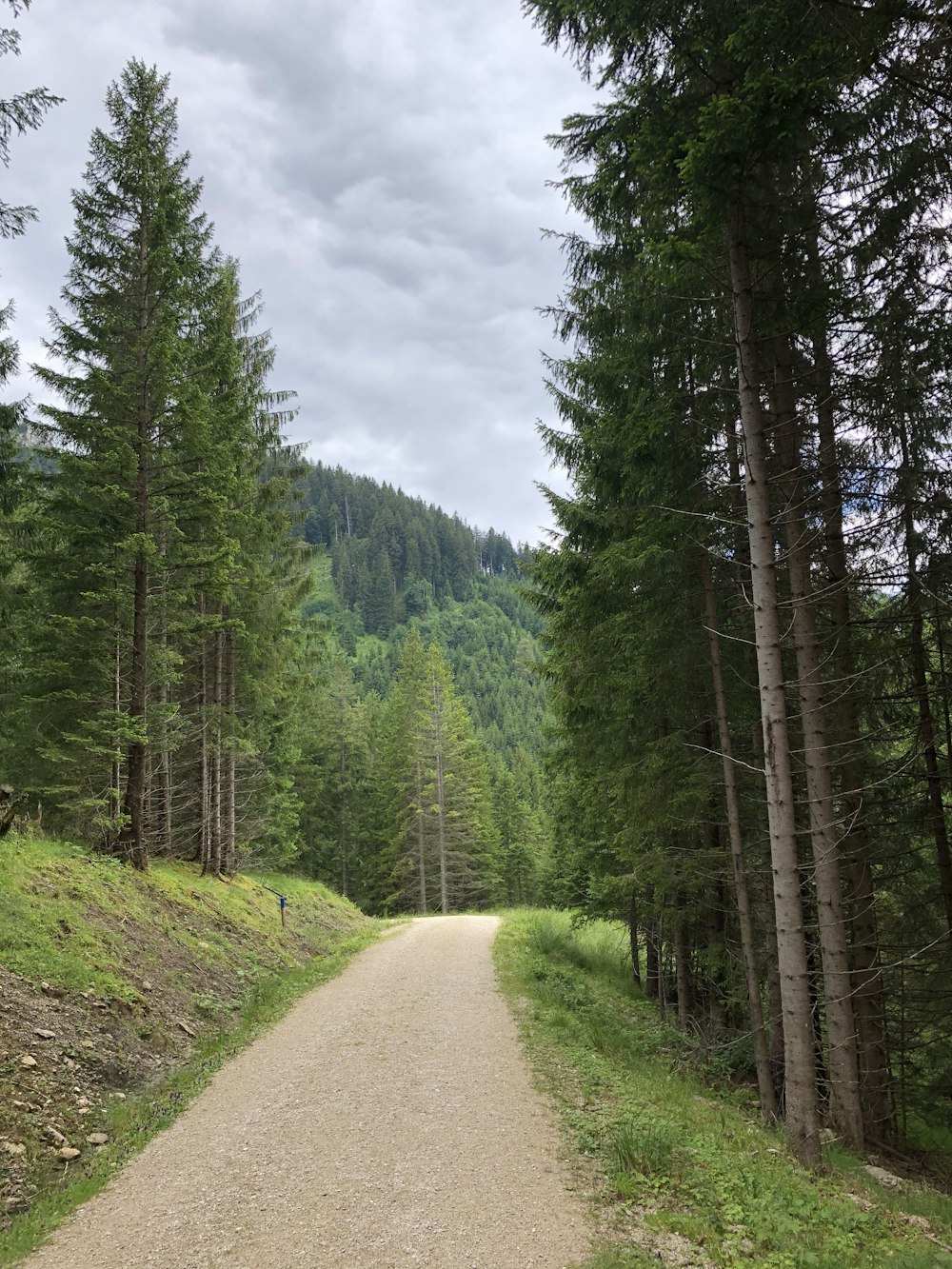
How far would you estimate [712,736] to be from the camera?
1021cm

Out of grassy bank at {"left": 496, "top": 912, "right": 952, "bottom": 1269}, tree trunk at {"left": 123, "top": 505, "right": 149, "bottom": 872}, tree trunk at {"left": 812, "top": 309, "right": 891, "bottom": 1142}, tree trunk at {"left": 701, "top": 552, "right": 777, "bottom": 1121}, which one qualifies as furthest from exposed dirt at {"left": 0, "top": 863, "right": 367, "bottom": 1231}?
tree trunk at {"left": 812, "top": 309, "right": 891, "bottom": 1142}

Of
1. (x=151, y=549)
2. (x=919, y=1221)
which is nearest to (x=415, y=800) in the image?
(x=151, y=549)

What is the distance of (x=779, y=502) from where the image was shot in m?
7.86

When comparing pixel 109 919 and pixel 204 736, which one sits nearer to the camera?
pixel 109 919

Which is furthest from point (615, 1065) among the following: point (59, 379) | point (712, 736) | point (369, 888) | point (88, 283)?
point (369, 888)

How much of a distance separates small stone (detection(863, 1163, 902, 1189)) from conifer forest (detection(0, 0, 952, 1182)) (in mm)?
488

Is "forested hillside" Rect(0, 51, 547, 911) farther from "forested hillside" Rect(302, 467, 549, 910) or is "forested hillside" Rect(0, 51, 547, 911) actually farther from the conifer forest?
"forested hillside" Rect(302, 467, 549, 910)

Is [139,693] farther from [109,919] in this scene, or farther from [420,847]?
[420,847]

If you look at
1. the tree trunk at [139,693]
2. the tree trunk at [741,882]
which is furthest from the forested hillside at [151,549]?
the tree trunk at [741,882]

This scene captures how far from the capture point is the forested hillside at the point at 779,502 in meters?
5.92

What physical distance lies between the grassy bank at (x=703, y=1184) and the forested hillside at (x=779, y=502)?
2.29 ft

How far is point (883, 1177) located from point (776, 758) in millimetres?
3826

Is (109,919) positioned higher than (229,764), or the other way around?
(229,764)

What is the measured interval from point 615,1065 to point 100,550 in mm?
11751
